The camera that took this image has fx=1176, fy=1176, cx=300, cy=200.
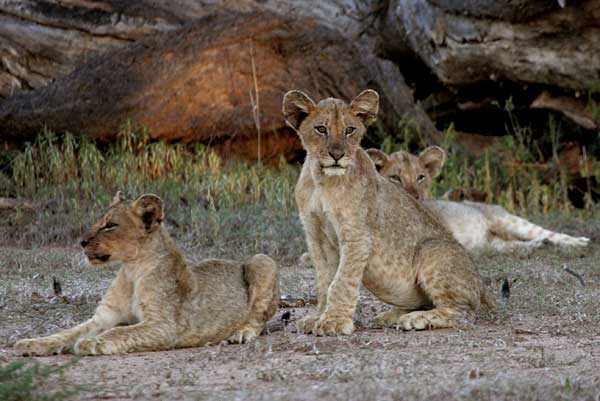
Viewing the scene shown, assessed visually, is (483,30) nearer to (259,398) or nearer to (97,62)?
(97,62)

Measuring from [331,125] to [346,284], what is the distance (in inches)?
35.1

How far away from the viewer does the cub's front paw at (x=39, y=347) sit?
19.3 ft

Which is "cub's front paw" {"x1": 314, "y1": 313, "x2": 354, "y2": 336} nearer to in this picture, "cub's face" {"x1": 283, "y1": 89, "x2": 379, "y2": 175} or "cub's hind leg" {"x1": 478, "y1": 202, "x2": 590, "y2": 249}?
"cub's face" {"x1": 283, "y1": 89, "x2": 379, "y2": 175}

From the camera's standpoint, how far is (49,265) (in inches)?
384

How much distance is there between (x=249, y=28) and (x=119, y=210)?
8629 mm

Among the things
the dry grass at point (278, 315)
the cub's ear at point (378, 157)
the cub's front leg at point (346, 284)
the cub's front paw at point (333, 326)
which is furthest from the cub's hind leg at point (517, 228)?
the cub's front paw at point (333, 326)

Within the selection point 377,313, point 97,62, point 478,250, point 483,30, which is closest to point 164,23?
point 97,62

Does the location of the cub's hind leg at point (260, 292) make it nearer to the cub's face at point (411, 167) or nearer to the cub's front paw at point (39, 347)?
the cub's front paw at point (39, 347)

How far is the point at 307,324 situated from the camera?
6.60 meters

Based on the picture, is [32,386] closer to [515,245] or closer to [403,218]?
[403,218]

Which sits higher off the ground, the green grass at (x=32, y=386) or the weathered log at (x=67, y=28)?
the weathered log at (x=67, y=28)

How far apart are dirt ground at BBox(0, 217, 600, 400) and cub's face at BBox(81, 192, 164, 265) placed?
2.01 feet

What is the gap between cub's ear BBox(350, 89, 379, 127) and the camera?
6785mm

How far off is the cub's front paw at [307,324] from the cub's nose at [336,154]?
36.1 inches
